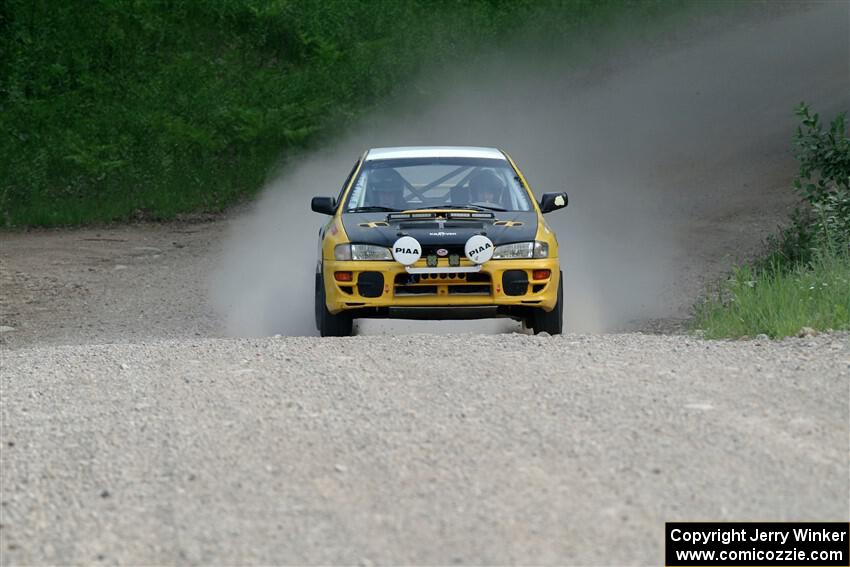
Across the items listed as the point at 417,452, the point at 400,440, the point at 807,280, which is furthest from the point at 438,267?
the point at 417,452

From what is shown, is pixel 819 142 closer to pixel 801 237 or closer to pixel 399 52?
pixel 801 237

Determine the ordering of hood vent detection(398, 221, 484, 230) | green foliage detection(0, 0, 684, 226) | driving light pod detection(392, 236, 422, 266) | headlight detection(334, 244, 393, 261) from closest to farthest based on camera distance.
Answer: driving light pod detection(392, 236, 422, 266), headlight detection(334, 244, 393, 261), hood vent detection(398, 221, 484, 230), green foliage detection(0, 0, 684, 226)

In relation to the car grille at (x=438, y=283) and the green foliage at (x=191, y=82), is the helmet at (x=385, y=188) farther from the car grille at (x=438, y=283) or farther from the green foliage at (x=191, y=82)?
the green foliage at (x=191, y=82)

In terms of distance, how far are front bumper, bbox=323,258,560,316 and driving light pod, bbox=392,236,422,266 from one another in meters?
0.05

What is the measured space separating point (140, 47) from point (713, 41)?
11476mm

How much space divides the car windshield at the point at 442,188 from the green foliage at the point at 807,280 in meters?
1.90

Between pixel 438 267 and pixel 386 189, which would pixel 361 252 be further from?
pixel 386 189

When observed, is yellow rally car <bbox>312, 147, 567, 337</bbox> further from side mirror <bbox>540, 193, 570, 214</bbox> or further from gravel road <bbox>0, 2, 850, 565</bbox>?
gravel road <bbox>0, 2, 850, 565</bbox>

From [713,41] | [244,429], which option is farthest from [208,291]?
[713,41]

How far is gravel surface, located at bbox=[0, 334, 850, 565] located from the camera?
5.59 meters

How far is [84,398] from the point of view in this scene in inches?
Result: 321

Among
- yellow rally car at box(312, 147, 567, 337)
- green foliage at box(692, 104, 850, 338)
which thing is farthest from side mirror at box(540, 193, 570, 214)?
green foliage at box(692, 104, 850, 338)

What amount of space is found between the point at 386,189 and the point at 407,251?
1.47m

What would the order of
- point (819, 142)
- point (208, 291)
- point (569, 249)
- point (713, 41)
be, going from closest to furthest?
point (819, 142), point (208, 291), point (569, 249), point (713, 41)
